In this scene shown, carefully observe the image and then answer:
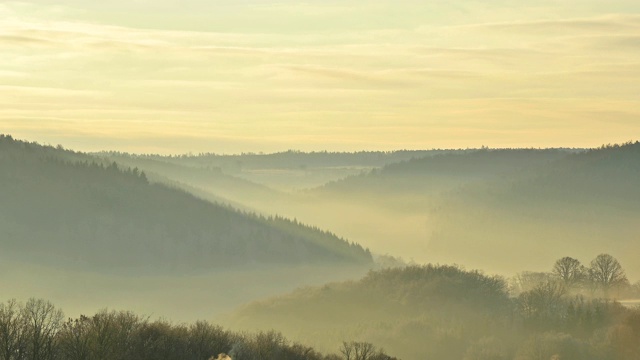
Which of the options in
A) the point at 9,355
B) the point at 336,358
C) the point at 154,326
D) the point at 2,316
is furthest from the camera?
the point at 336,358

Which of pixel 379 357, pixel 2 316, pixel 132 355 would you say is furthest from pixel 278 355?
pixel 2 316

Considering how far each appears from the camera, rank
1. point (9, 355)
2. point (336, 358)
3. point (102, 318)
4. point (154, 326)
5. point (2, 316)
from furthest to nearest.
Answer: point (336, 358)
point (154, 326)
point (102, 318)
point (2, 316)
point (9, 355)

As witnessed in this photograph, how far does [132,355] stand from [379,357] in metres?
30.1

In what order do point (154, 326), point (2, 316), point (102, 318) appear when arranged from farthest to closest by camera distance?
1. point (154, 326)
2. point (102, 318)
3. point (2, 316)

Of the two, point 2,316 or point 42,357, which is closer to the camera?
point 42,357

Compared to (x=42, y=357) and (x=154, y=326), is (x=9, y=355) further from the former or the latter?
(x=154, y=326)

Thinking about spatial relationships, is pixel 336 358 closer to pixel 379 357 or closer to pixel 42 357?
pixel 379 357

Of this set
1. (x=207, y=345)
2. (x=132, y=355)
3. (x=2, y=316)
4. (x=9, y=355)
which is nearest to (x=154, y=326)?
(x=207, y=345)

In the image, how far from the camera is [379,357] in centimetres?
16625

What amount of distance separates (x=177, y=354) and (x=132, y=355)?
12.7m

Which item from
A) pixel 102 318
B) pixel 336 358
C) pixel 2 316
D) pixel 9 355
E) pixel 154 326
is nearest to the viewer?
pixel 9 355

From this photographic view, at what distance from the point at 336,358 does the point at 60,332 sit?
4505 centimetres

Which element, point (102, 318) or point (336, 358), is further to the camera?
point (336, 358)

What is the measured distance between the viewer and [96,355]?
133125 mm
